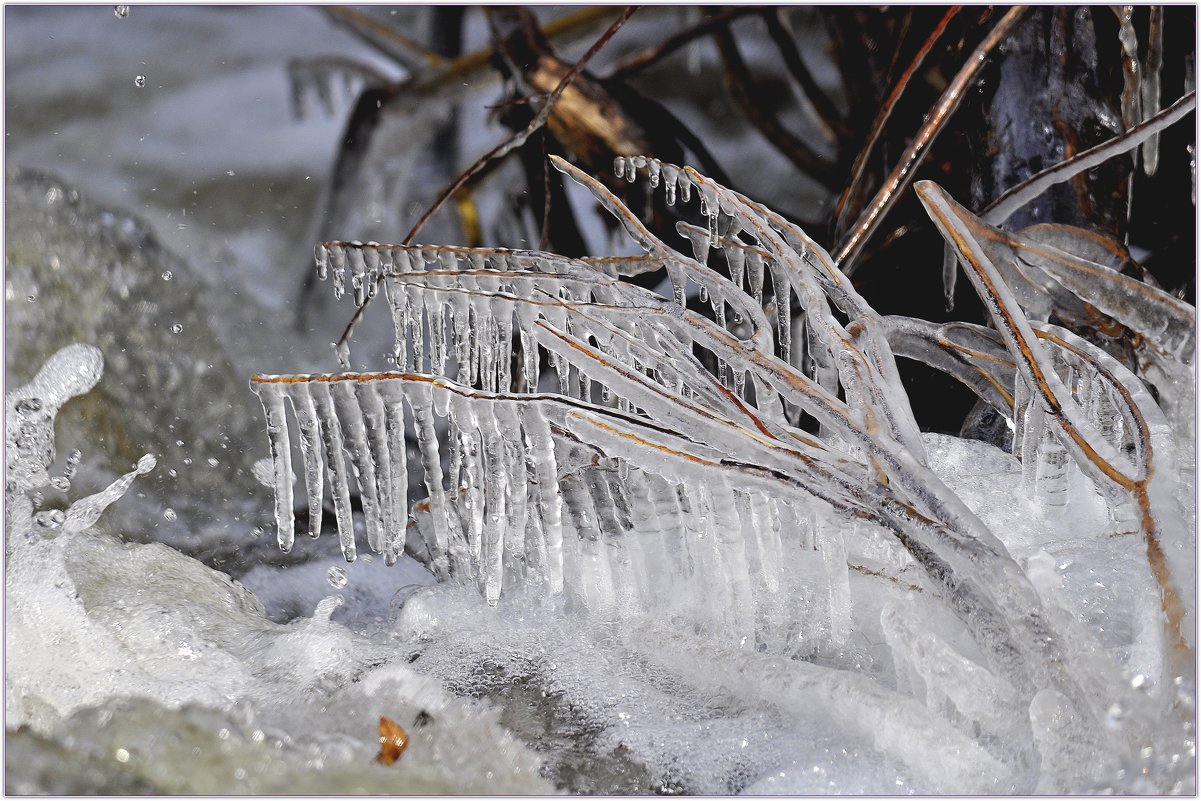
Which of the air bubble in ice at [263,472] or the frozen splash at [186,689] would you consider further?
the air bubble in ice at [263,472]

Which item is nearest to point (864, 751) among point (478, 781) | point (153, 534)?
point (478, 781)

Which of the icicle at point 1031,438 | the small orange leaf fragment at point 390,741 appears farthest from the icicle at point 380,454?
the icicle at point 1031,438

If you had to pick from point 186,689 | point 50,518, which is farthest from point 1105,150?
point 50,518

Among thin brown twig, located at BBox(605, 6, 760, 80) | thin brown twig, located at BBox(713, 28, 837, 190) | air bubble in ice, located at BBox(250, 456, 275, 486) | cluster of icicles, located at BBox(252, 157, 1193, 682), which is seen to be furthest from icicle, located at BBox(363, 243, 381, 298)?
thin brown twig, located at BBox(713, 28, 837, 190)

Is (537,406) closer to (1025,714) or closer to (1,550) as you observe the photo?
(1025,714)

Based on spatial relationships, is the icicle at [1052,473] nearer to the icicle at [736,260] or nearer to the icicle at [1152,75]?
the icicle at [736,260]

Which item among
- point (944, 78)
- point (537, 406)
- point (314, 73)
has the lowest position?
point (537, 406)

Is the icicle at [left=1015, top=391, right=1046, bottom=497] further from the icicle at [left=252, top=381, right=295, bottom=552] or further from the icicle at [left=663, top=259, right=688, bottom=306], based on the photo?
the icicle at [left=252, top=381, right=295, bottom=552]
